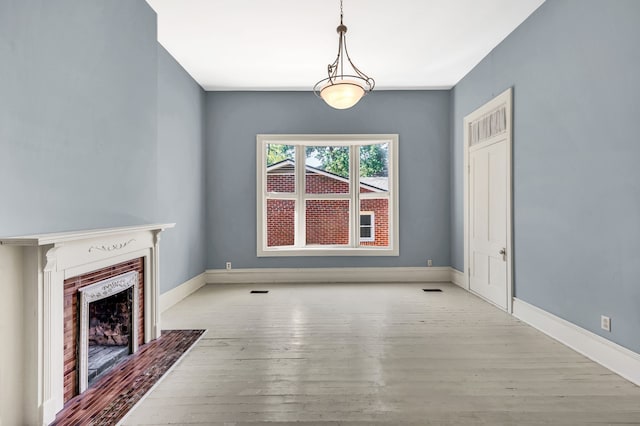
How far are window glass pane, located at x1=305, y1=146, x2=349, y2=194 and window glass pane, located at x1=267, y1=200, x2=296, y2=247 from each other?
1.46 feet

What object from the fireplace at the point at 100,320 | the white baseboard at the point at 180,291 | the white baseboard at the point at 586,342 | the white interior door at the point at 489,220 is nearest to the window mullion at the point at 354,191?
the white interior door at the point at 489,220

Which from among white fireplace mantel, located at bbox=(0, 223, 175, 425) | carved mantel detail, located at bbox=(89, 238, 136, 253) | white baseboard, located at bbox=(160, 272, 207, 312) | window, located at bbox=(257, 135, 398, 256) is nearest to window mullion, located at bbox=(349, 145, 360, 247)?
window, located at bbox=(257, 135, 398, 256)

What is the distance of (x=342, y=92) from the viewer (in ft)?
9.85

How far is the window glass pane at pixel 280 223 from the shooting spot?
17.8 ft

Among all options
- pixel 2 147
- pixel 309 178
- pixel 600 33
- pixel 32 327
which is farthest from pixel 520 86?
pixel 32 327

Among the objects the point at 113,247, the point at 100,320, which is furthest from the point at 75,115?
the point at 100,320

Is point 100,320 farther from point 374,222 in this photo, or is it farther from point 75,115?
point 374,222

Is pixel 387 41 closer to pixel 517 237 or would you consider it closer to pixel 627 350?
pixel 517 237

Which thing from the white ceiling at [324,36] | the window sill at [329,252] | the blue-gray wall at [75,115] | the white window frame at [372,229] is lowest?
the window sill at [329,252]

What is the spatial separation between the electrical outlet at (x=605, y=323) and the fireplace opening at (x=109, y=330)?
3634 mm

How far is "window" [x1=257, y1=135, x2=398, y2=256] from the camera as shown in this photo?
5.43 meters

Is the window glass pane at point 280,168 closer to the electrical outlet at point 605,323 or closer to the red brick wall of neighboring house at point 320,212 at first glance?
the red brick wall of neighboring house at point 320,212

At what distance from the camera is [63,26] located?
204 cm

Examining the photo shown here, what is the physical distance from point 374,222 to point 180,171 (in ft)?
9.96
